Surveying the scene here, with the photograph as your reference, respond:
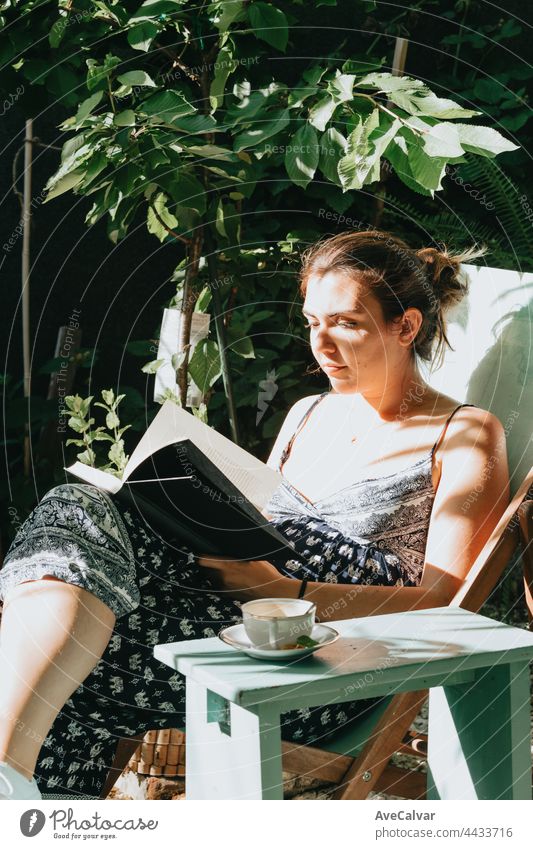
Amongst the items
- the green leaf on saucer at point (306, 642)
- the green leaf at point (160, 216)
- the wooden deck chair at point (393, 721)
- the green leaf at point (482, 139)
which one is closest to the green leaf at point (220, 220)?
the green leaf at point (160, 216)

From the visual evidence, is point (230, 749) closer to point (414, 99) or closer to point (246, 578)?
point (246, 578)

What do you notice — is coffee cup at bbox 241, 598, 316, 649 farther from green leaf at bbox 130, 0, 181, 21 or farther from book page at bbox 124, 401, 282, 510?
green leaf at bbox 130, 0, 181, 21

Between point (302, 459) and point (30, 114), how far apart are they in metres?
1.08

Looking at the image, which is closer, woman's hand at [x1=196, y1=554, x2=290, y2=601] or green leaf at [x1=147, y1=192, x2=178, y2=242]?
woman's hand at [x1=196, y1=554, x2=290, y2=601]

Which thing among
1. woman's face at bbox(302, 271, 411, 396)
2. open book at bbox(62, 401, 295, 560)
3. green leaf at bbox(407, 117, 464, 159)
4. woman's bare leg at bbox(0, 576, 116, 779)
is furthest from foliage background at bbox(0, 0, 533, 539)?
woman's bare leg at bbox(0, 576, 116, 779)

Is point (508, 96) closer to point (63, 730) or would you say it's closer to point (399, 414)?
point (399, 414)

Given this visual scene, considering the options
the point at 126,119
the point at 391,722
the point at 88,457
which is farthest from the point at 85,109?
the point at 391,722

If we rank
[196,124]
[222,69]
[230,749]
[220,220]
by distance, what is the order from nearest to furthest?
1. [230,749]
2. [196,124]
3. [222,69]
4. [220,220]

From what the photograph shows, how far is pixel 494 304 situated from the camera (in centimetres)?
201

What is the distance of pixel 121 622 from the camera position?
5.19 ft

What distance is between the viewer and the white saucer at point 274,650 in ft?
3.97

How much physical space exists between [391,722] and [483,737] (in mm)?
163

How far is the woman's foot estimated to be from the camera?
1.29 meters

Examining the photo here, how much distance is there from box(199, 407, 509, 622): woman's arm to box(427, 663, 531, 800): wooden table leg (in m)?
0.23
